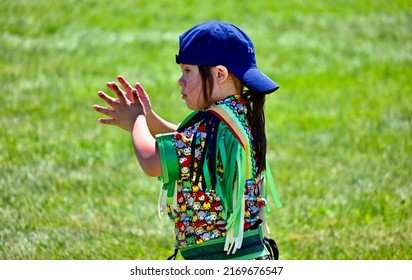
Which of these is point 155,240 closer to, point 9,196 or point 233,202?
point 9,196

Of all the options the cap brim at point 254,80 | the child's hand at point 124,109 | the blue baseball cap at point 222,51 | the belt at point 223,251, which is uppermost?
the blue baseball cap at point 222,51

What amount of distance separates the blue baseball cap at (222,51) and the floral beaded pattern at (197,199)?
0.17 metres

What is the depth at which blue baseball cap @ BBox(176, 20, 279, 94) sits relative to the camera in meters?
4.43

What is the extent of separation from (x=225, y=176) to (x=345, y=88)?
26.3 feet

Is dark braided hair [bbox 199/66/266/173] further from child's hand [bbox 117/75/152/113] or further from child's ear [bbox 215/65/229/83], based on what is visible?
child's hand [bbox 117/75/152/113]

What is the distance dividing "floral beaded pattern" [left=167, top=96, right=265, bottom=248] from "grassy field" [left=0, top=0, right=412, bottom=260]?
181 centimetres

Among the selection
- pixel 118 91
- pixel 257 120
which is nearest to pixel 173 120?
pixel 257 120

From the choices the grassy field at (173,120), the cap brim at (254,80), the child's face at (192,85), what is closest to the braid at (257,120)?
the cap brim at (254,80)

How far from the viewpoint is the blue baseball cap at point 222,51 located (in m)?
4.43

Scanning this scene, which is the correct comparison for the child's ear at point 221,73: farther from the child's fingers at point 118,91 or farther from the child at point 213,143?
the child's fingers at point 118,91

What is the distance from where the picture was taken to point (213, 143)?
4352 millimetres

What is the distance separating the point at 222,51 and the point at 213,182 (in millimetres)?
691

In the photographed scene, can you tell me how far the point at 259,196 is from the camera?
4629 mm
